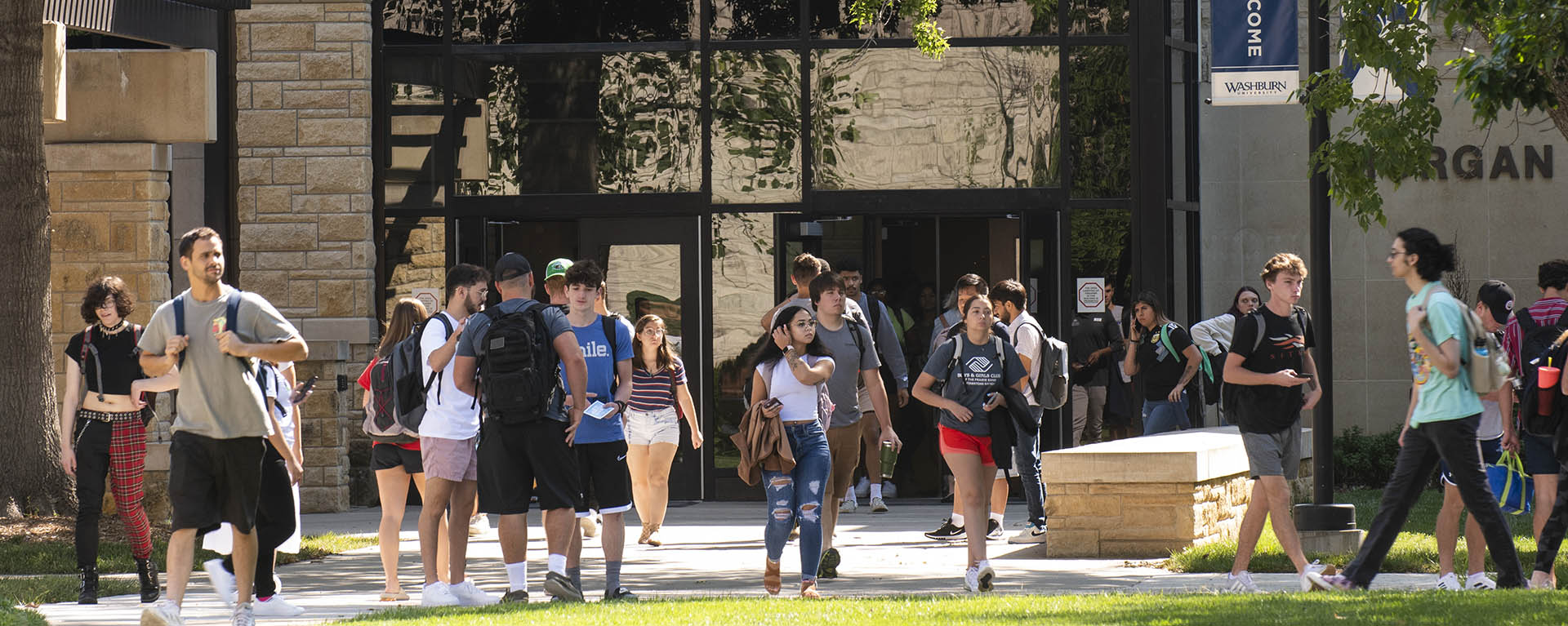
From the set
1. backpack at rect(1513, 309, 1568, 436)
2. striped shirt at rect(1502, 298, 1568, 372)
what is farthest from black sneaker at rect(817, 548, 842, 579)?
striped shirt at rect(1502, 298, 1568, 372)

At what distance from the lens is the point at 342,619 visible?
881 cm

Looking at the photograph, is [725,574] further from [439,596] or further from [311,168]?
[311,168]

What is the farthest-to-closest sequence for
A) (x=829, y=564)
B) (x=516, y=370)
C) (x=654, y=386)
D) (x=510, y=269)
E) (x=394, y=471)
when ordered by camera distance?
(x=654, y=386) < (x=829, y=564) < (x=394, y=471) < (x=510, y=269) < (x=516, y=370)

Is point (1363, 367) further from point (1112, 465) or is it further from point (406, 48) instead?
point (406, 48)

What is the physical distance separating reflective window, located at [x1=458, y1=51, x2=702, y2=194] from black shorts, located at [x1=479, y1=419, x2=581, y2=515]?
726cm

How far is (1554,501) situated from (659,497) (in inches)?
224

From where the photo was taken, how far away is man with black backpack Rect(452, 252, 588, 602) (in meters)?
8.87

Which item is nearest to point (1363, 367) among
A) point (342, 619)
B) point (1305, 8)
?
point (1305, 8)

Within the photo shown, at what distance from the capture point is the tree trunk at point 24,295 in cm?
1286

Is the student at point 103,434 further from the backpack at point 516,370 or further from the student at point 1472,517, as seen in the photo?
the student at point 1472,517

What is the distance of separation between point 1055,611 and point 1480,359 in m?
2.20

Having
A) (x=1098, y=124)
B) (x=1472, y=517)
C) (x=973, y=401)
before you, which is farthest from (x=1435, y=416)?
(x=1098, y=124)

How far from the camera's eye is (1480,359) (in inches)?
332

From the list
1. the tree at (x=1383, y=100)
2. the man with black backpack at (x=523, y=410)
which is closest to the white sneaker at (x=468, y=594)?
the man with black backpack at (x=523, y=410)
